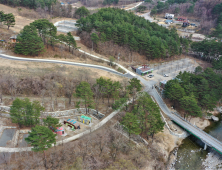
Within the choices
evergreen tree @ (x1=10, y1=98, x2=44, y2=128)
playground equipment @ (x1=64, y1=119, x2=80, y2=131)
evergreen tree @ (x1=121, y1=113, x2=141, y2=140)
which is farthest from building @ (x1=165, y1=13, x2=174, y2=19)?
evergreen tree @ (x1=10, y1=98, x2=44, y2=128)

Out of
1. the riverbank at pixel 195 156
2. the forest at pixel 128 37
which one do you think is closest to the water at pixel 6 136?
the riverbank at pixel 195 156

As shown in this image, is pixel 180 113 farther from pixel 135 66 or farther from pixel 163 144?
pixel 135 66

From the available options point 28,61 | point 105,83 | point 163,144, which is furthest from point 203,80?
point 28,61

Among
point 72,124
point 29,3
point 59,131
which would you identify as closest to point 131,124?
point 72,124

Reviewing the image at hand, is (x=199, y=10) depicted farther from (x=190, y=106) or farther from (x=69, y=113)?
(x=69, y=113)

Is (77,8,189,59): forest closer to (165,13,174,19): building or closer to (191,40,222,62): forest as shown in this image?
(191,40,222,62): forest

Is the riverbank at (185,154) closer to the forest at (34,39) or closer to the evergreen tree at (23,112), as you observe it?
the evergreen tree at (23,112)
